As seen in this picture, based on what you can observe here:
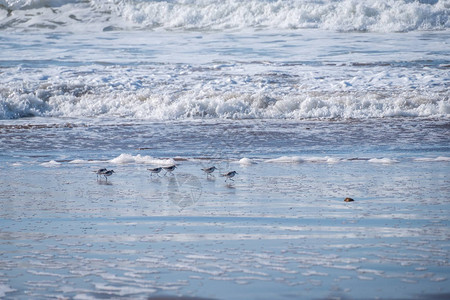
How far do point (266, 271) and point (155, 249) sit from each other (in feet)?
2.47

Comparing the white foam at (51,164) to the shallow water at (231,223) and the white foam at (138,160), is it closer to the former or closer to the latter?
the shallow water at (231,223)

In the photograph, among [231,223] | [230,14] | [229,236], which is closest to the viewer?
[229,236]

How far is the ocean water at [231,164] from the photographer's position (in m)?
3.23

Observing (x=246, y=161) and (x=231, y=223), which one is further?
(x=246, y=161)

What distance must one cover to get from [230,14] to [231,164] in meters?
18.0

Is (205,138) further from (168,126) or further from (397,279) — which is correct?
(397,279)

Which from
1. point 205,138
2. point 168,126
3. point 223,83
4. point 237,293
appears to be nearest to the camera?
point 237,293

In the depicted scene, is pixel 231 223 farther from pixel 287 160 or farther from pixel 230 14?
pixel 230 14

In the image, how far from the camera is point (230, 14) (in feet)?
79.9

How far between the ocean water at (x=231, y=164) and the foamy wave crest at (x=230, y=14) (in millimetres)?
241

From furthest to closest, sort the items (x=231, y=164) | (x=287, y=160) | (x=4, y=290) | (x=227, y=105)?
(x=227, y=105), (x=287, y=160), (x=231, y=164), (x=4, y=290)

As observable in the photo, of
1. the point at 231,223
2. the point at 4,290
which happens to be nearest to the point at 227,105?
the point at 231,223

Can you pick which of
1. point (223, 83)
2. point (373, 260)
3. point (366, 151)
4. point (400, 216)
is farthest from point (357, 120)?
point (373, 260)

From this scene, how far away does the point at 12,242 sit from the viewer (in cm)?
390
